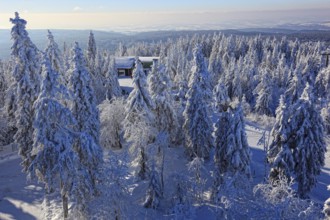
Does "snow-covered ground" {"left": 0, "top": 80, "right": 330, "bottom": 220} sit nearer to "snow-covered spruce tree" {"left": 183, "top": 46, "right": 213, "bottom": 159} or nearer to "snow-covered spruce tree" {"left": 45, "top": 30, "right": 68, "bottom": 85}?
"snow-covered spruce tree" {"left": 183, "top": 46, "right": 213, "bottom": 159}

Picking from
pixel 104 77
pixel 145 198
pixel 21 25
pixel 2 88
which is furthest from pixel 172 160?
pixel 2 88

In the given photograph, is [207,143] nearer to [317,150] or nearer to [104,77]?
[317,150]

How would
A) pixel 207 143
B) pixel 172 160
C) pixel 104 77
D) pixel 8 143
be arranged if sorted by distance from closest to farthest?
pixel 207 143 → pixel 172 160 → pixel 8 143 → pixel 104 77

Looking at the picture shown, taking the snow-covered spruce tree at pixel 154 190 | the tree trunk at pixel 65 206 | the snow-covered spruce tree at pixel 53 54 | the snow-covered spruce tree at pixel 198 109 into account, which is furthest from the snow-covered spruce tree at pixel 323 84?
the tree trunk at pixel 65 206

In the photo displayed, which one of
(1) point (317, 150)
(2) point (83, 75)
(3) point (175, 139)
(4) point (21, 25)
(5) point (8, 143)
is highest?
(4) point (21, 25)

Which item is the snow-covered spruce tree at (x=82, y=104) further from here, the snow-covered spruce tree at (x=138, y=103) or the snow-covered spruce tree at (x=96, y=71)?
the snow-covered spruce tree at (x=96, y=71)

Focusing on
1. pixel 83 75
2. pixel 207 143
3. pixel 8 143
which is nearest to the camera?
pixel 83 75

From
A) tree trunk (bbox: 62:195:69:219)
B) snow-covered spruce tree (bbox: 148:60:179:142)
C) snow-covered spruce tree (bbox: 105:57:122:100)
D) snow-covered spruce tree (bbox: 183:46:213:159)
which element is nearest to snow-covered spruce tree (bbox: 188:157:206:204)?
snow-covered spruce tree (bbox: 183:46:213:159)
